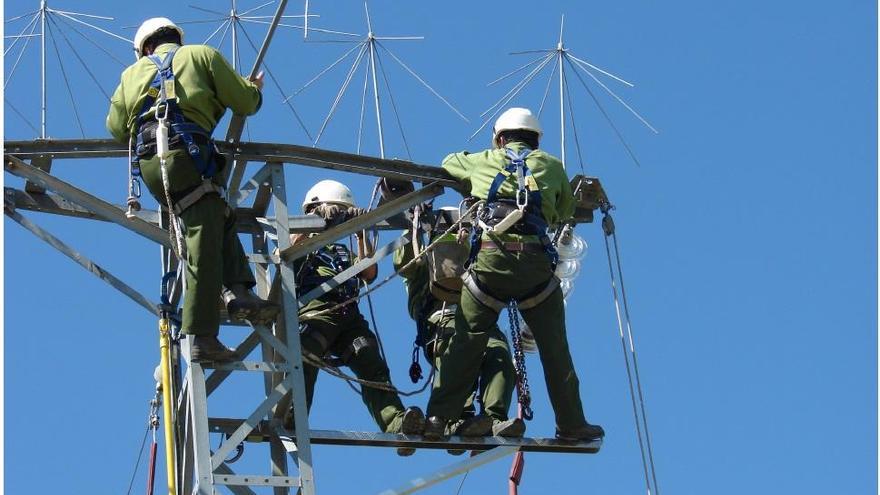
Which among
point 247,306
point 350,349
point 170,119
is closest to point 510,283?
point 350,349

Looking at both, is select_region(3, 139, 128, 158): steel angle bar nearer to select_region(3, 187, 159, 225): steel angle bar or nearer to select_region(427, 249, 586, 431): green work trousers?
select_region(3, 187, 159, 225): steel angle bar

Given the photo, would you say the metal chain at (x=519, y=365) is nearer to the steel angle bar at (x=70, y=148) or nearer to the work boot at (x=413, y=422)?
the work boot at (x=413, y=422)

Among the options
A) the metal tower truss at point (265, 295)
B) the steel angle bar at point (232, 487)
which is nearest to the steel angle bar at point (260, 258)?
the metal tower truss at point (265, 295)

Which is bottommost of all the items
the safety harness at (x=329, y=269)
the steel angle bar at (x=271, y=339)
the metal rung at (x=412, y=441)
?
the metal rung at (x=412, y=441)

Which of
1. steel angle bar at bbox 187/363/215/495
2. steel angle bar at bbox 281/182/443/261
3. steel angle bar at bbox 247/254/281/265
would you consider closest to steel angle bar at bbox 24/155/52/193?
steel angle bar at bbox 247/254/281/265

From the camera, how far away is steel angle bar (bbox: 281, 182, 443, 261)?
1538cm

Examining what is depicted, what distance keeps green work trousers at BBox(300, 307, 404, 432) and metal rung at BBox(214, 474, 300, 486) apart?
262cm

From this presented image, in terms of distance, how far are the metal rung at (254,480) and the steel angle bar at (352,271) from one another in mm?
1653

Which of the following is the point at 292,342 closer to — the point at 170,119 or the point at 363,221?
the point at 363,221

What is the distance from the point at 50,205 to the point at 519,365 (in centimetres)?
391

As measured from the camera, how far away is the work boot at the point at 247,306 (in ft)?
48.6

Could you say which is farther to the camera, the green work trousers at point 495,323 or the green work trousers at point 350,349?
the green work trousers at point 350,349

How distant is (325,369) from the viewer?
15930 millimetres

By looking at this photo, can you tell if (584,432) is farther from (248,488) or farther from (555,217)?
(248,488)
